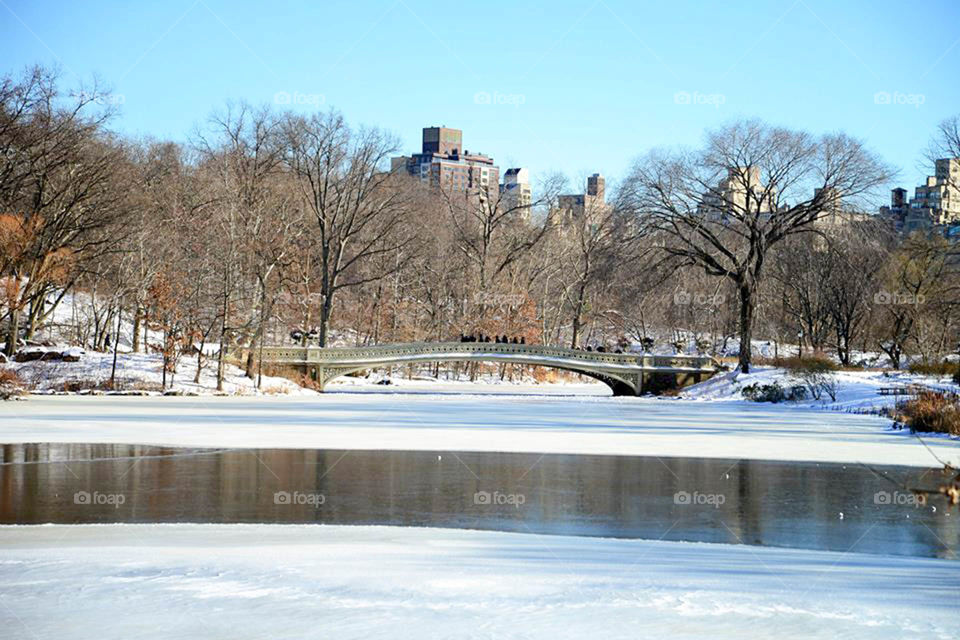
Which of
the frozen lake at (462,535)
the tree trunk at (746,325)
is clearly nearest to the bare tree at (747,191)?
the tree trunk at (746,325)

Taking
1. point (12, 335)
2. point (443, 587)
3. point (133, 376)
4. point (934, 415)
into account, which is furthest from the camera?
point (133, 376)

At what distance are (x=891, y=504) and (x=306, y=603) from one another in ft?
35.4

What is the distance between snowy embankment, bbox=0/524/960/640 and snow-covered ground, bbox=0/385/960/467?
11544 mm

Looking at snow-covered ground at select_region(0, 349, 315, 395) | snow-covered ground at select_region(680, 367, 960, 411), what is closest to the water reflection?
snow-covered ground at select_region(680, 367, 960, 411)

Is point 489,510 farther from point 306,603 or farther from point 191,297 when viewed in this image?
point 191,297

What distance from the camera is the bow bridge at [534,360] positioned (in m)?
53.9

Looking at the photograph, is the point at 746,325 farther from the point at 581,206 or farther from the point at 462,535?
the point at 462,535

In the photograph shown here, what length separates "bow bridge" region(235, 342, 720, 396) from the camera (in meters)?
53.9

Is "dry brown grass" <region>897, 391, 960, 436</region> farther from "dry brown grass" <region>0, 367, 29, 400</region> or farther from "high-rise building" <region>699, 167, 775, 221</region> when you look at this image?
"dry brown grass" <region>0, 367, 29, 400</region>

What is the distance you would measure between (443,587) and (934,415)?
23.3m

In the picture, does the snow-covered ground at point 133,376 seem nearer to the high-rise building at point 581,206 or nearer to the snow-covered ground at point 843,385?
the snow-covered ground at point 843,385

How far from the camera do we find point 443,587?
9.60 m

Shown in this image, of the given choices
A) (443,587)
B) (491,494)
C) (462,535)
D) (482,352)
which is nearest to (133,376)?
(482,352)

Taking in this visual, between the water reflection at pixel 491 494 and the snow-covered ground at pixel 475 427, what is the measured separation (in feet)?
6.74
